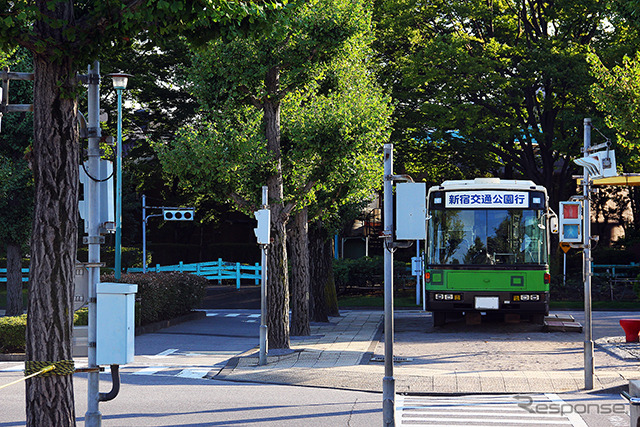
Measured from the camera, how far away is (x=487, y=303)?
69.5 feet

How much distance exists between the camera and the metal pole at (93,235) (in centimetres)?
777

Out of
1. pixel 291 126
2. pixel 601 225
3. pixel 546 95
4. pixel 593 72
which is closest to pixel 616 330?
pixel 593 72

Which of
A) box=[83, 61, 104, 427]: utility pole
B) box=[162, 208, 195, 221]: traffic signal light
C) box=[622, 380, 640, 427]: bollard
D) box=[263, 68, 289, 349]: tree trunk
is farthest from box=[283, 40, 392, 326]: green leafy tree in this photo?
box=[162, 208, 195, 221]: traffic signal light

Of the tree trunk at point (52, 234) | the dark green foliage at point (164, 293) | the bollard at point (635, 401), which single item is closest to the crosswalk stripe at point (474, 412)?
the bollard at point (635, 401)

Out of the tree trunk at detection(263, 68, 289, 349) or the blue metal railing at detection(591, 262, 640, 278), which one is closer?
the tree trunk at detection(263, 68, 289, 349)

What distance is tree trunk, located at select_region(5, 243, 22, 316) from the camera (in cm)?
2510

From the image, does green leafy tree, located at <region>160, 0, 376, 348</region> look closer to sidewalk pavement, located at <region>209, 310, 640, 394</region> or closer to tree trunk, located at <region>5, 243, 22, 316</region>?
sidewalk pavement, located at <region>209, 310, 640, 394</region>

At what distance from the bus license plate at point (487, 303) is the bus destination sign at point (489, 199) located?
90.6 inches

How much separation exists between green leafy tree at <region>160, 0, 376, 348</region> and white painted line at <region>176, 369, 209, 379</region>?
3.28 m

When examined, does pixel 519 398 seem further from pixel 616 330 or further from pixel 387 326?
pixel 616 330

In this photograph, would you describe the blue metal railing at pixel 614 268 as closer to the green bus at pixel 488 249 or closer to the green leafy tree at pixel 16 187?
the green bus at pixel 488 249

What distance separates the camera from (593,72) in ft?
68.1

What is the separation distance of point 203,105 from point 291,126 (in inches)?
89.1

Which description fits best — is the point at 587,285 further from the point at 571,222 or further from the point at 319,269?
the point at 319,269
